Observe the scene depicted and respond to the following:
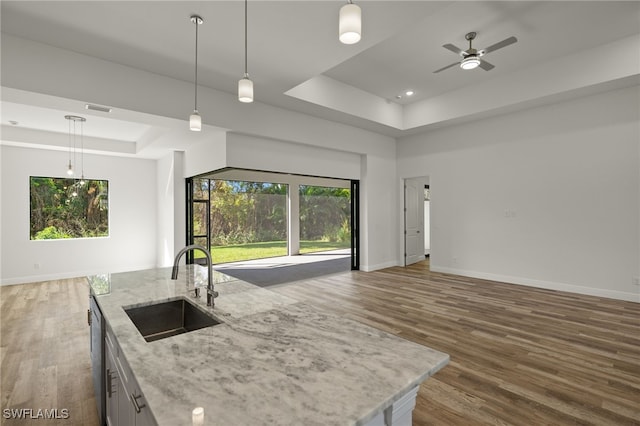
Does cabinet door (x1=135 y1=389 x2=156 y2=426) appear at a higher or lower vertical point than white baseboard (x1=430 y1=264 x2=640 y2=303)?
higher

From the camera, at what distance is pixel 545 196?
17.6 feet

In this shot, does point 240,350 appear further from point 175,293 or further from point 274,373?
point 175,293

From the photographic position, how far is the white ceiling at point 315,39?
2797mm

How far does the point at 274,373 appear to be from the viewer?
1.05 metres

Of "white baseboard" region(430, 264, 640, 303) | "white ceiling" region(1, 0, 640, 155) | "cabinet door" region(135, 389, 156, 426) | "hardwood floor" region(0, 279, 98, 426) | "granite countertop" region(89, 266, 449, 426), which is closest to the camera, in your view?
"granite countertop" region(89, 266, 449, 426)

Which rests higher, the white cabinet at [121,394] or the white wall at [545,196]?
the white wall at [545,196]

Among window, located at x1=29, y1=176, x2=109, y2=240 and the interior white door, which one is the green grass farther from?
the interior white door

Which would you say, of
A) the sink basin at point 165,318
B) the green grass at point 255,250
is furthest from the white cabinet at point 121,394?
the green grass at point 255,250

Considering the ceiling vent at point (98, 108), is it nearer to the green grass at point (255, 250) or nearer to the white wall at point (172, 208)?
the white wall at point (172, 208)

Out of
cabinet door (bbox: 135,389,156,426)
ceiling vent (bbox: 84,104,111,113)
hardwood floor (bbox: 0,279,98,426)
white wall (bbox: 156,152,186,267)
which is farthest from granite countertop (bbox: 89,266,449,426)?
white wall (bbox: 156,152,186,267)

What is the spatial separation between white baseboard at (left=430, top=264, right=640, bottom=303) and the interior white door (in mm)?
1162

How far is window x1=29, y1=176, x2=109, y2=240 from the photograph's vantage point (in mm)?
6387

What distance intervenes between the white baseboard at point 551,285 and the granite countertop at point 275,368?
532 centimetres

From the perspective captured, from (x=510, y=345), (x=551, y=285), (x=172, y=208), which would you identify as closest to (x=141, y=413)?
(x=510, y=345)
